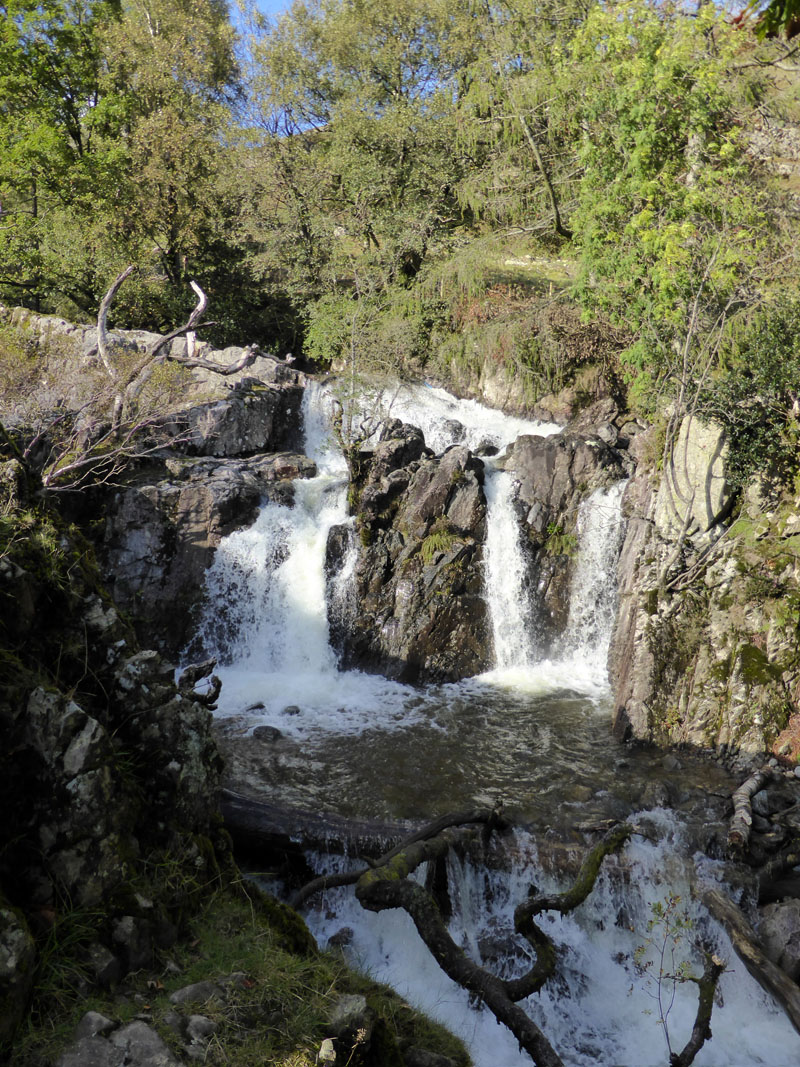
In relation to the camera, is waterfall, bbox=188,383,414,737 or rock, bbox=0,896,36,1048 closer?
rock, bbox=0,896,36,1048

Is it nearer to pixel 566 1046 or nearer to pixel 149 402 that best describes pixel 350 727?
pixel 566 1046

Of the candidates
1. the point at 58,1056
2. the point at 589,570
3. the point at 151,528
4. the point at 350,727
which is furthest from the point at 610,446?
the point at 58,1056

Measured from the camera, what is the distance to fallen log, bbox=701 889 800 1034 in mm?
Result: 5444

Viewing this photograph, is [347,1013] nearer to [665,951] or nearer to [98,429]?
[665,951]

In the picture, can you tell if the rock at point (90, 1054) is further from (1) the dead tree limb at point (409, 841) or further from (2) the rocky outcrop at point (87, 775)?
(1) the dead tree limb at point (409, 841)

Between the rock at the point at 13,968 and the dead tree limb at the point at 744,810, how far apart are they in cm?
657

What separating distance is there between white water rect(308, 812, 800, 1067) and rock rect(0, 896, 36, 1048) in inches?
132

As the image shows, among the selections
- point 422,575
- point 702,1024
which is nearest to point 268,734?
point 422,575

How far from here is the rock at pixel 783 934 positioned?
19.2ft

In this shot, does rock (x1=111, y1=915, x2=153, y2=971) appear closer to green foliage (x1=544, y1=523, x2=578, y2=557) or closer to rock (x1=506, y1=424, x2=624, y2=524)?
green foliage (x1=544, y1=523, x2=578, y2=557)

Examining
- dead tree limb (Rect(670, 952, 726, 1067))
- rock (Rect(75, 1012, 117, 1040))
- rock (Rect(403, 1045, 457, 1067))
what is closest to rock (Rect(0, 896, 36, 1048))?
rock (Rect(75, 1012, 117, 1040))

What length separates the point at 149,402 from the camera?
1414 centimetres

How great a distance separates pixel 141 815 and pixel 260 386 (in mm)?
14159

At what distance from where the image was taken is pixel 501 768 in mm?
8953
